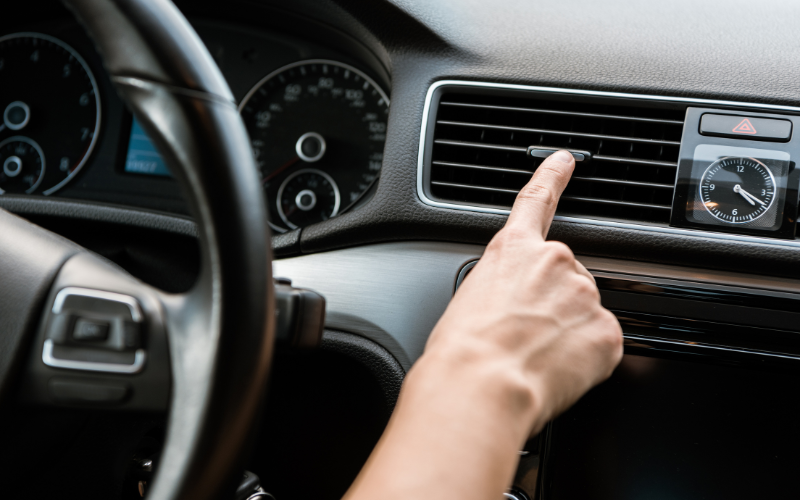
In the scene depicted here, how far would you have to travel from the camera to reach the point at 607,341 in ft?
2.15

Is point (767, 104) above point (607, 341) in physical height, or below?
above

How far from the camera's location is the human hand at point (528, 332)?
1.78ft

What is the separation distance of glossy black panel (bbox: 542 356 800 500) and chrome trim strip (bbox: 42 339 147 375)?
645mm

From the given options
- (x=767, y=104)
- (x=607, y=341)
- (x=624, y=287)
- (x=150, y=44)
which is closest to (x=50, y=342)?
(x=150, y=44)

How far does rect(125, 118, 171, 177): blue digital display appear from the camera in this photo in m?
1.36

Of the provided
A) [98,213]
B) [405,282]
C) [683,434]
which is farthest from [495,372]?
[98,213]

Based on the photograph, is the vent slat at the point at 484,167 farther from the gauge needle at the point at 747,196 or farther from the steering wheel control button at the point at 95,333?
the steering wheel control button at the point at 95,333

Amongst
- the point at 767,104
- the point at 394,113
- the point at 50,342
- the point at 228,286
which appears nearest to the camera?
the point at 228,286

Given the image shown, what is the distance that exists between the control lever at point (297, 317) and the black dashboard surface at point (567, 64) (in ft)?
1.60

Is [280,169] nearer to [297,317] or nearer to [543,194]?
[543,194]

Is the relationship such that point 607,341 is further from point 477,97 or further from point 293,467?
point 293,467

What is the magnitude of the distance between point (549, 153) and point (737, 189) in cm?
27

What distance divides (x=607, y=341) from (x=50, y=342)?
525 mm

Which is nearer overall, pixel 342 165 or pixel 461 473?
pixel 461 473
